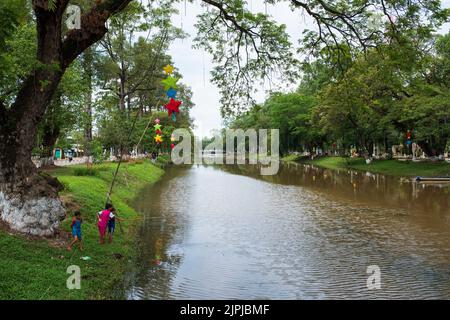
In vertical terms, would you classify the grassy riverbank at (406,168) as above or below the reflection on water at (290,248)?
above

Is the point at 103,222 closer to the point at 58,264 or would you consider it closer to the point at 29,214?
the point at 29,214

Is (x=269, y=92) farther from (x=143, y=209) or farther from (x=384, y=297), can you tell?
(x=143, y=209)

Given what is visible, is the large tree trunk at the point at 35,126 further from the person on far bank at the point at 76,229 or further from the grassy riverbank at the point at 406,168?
the grassy riverbank at the point at 406,168

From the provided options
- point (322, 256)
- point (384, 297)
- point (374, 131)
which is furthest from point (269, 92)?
point (374, 131)

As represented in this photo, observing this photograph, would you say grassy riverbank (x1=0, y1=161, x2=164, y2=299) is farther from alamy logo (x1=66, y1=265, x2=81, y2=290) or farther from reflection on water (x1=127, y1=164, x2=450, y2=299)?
reflection on water (x1=127, y1=164, x2=450, y2=299)

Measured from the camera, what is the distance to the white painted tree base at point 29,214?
11.8 metres

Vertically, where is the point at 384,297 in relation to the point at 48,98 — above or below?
below

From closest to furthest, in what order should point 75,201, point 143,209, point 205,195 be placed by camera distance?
point 75,201, point 143,209, point 205,195

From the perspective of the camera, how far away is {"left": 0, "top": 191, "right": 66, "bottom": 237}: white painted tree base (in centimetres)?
1175

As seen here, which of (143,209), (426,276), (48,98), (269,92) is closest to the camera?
(426,276)

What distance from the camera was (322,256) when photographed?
1365 centimetres

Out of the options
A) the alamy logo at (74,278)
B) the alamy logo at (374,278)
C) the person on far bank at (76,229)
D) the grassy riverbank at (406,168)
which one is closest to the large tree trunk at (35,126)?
the person on far bank at (76,229)

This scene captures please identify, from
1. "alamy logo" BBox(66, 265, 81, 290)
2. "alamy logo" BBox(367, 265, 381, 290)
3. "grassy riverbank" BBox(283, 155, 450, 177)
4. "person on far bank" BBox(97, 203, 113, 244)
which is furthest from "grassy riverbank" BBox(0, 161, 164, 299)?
"grassy riverbank" BBox(283, 155, 450, 177)
